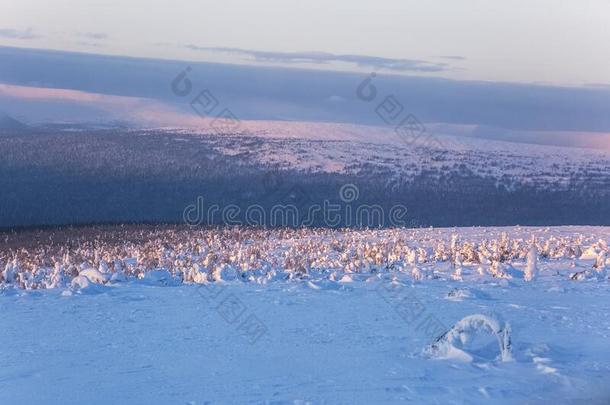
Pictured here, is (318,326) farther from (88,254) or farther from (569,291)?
(88,254)

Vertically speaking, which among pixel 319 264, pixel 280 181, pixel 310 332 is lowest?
pixel 310 332

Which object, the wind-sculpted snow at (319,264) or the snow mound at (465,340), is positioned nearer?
the snow mound at (465,340)

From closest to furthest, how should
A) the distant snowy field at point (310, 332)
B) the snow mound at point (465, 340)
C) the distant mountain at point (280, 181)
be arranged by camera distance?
the distant snowy field at point (310, 332) → the snow mound at point (465, 340) → the distant mountain at point (280, 181)

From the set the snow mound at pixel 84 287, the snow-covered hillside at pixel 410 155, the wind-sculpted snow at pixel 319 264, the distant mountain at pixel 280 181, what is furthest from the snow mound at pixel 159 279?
the snow-covered hillside at pixel 410 155

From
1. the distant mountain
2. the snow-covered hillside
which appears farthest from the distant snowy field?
the snow-covered hillside

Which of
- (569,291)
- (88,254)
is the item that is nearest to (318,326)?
(569,291)

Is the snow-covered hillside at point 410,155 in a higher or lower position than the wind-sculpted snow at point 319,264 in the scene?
higher

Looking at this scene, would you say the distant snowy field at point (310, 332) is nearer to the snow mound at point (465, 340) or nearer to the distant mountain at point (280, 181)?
the snow mound at point (465, 340)

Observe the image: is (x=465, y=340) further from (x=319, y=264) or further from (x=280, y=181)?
(x=280, y=181)

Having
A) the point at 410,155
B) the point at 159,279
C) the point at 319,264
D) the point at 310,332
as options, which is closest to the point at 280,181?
the point at 410,155
